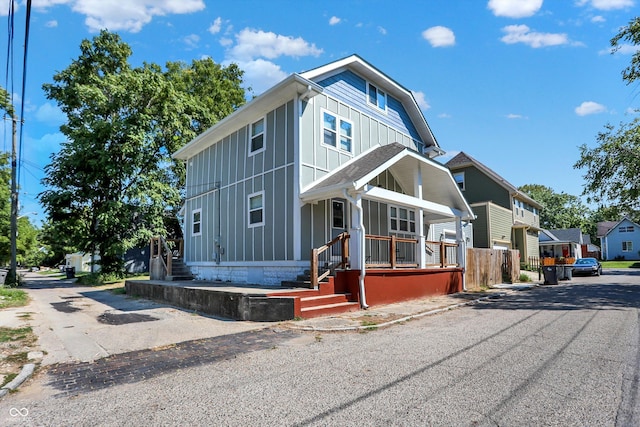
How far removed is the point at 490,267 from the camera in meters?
18.4

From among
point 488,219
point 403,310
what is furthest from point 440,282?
point 488,219

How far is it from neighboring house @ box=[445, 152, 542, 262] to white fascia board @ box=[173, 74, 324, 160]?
17432 millimetres

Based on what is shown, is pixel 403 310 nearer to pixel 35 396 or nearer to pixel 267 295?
pixel 267 295

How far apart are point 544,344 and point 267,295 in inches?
223

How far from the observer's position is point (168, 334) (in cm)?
777

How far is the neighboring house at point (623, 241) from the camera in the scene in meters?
53.5

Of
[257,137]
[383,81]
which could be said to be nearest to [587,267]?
[383,81]

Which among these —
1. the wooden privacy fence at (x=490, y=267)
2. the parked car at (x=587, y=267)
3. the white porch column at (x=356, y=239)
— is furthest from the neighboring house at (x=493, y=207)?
the white porch column at (x=356, y=239)

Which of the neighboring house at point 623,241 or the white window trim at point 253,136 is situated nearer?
the white window trim at point 253,136

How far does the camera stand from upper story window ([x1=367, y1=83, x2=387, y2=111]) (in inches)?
596

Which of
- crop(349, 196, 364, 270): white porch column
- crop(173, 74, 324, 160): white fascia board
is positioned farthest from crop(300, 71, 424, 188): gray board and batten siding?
crop(349, 196, 364, 270): white porch column

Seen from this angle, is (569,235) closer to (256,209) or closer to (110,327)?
(256,209)

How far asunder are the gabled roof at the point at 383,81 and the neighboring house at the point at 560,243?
3336 cm

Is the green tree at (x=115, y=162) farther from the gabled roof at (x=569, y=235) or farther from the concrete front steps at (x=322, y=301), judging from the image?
the gabled roof at (x=569, y=235)
